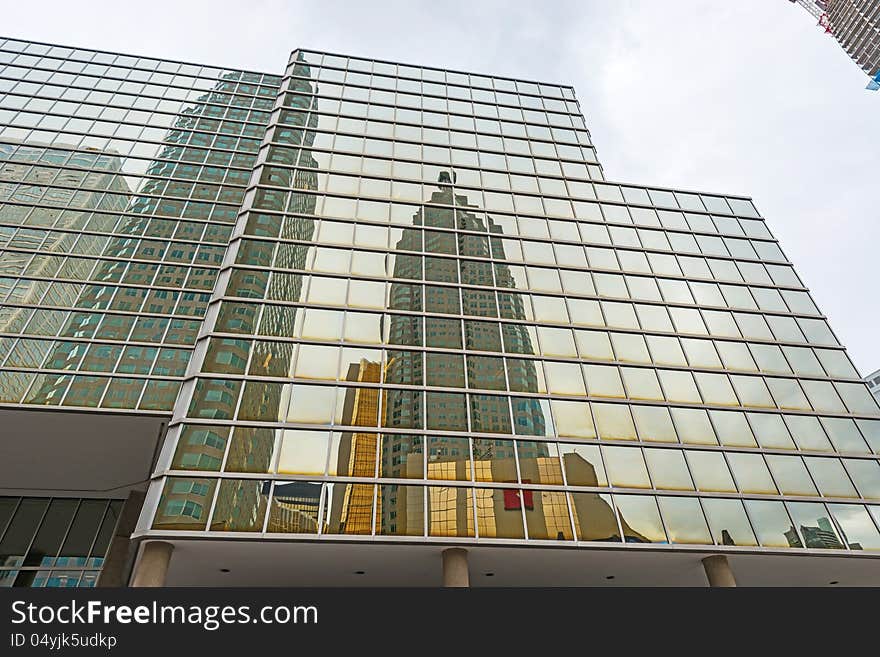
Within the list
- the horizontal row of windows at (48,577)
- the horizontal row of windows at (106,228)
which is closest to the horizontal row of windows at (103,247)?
the horizontal row of windows at (106,228)

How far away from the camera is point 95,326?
24781mm

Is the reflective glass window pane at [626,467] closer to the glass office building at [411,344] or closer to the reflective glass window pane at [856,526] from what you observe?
the glass office building at [411,344]

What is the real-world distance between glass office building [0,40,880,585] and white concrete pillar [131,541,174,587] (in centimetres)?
61

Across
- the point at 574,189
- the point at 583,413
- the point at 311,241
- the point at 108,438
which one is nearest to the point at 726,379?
the point at 583,413

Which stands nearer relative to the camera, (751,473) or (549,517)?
(549,517)

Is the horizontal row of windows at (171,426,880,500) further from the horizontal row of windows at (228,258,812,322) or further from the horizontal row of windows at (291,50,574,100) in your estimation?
the horizontal row of windows at (291,50,574,100)

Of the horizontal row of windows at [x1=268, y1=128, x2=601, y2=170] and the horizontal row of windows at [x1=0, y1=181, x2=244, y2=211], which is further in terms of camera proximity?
the horizontal row of windows at [x1=268, y1=128, x2=601, y2=170]

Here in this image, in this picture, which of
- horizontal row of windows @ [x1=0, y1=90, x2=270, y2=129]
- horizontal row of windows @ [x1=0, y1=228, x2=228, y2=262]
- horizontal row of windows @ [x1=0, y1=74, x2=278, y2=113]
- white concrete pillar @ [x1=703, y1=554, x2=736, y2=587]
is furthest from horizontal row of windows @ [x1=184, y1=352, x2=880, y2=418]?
horizontal row of windows @ [x1=0, y1=74, x2=278, y2=113]

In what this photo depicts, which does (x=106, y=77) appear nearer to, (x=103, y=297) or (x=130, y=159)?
(x=130, y=159)

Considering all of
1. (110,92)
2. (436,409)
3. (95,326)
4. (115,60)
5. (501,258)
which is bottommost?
(436,409)

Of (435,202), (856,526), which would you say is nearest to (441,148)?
(435,202)

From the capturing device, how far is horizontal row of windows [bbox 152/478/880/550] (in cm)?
1738

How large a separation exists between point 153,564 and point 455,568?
9708mm

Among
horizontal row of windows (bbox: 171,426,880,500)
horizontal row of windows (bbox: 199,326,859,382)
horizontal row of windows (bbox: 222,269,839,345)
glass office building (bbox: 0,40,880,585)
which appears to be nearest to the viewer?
horizontal row of windows (bbox: 171,426,880,500)
